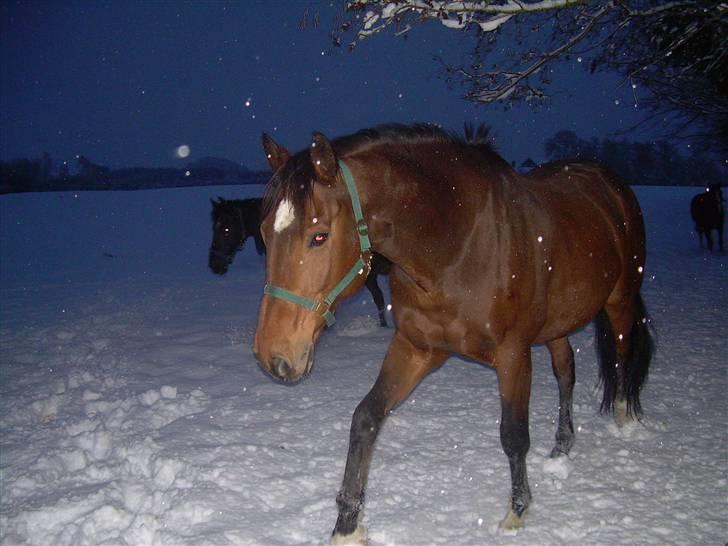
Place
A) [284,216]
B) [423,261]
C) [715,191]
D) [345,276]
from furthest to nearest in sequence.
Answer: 1. [715,191]
2. [423,261]
3. [345,276]
4. [284,216]

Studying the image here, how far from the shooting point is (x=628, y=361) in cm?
416

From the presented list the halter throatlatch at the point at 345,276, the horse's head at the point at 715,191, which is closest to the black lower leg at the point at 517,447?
the halter throatlatch at the point at 345,276

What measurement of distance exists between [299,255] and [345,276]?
22 cm

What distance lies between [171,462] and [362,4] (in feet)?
11.6

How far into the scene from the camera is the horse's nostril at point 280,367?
2.03 m

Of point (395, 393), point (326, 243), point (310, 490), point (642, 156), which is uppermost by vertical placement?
point (642, 156)

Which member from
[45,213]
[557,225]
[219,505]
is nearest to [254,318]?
[219,505]

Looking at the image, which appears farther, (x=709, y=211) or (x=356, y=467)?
(x=709, y=211)

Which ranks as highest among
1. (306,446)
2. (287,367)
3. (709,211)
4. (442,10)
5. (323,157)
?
(442,10)

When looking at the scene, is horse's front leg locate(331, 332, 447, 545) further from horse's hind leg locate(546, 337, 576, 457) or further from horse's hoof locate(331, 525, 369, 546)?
horse's hind leg locate(546, 337, 576, 457)

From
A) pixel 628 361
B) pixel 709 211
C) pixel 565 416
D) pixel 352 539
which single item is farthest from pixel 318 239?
pixel 709 211

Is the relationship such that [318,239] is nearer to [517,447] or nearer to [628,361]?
[517,447]

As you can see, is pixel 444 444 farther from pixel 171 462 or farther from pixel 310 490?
pixel 171 462

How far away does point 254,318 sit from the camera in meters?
8.24
